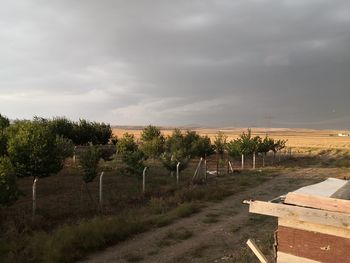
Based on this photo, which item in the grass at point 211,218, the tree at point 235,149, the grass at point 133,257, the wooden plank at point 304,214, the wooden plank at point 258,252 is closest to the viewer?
the wooden plank at point 304,214

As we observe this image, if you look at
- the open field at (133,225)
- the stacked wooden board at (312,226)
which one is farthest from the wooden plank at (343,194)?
the open field at (133,225)

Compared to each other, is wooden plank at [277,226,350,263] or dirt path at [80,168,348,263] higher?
wooden plank at [277,226,350,263]

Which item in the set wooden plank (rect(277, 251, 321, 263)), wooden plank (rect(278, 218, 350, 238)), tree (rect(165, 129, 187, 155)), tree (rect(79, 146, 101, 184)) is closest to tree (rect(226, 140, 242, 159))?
tree (rect(165, 129, 187, 155))

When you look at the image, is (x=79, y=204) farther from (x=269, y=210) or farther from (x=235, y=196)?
→ (x=269, y=210)

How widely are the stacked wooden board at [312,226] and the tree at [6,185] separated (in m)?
11.6

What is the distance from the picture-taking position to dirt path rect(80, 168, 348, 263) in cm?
1170

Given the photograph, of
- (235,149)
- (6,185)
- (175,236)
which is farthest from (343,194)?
(235,149)

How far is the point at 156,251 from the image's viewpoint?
12.2m

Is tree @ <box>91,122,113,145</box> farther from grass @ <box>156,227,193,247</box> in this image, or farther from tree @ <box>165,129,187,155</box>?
grass @ <box>156,227,193,247</box>

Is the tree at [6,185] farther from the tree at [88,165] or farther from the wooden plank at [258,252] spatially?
the wooden plank at [258,252]

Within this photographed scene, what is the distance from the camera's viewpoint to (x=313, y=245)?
4543 mm

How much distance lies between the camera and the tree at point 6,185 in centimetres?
1414

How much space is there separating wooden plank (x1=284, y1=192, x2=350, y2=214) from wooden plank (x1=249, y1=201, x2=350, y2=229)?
8 centimetres

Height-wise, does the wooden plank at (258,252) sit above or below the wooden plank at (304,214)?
below
